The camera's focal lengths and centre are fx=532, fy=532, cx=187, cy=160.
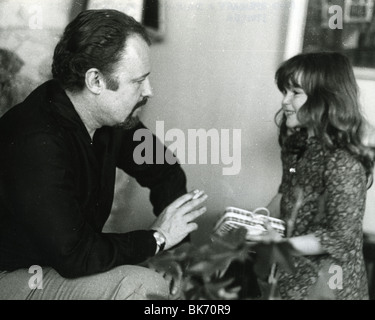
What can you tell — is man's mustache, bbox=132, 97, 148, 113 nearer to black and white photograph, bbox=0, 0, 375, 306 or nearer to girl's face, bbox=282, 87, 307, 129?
black and white photograph, bbox=0, 0, 375, 306

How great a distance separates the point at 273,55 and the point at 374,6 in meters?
0.26

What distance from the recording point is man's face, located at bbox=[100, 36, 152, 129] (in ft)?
4.05

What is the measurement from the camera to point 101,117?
1291mm

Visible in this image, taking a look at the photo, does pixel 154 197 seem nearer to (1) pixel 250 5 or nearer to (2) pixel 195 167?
(2) pixel 195 167

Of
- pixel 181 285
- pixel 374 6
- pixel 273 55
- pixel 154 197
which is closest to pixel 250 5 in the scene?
pixel 273 55

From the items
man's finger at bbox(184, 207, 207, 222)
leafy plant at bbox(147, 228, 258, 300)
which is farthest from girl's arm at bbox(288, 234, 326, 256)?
Answer: man's finger at bbox(184, 207, 207, 222)

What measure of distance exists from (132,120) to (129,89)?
0.28ft

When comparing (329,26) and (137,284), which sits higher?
(329,26)

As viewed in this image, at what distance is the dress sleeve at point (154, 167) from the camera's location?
132 centimetres

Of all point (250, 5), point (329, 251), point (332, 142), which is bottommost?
point (329, 251)

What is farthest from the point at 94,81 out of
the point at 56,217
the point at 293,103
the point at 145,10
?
the point at 293,103

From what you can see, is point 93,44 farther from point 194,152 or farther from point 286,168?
point 286,168

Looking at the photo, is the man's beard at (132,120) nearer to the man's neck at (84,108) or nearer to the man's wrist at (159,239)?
the man's neck at (84,108)

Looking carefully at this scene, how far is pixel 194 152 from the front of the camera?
1.31 m
